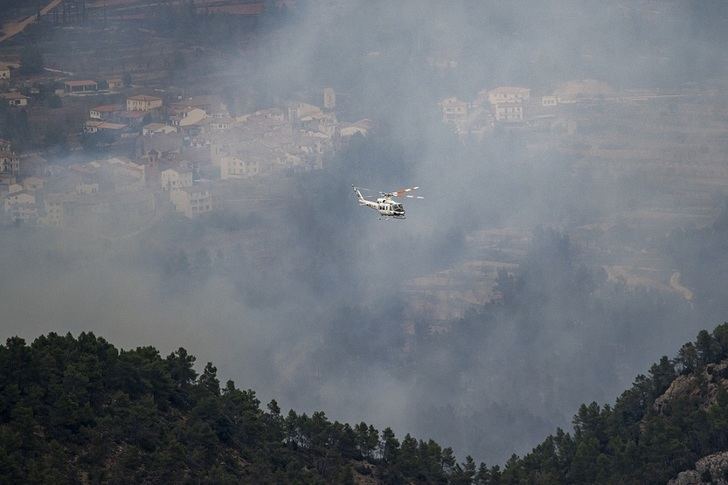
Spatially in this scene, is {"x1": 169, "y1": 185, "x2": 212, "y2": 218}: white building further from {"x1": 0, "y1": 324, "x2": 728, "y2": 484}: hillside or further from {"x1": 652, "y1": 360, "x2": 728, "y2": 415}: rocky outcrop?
{"x1": 652, "y1": 360, "x2": 728, "y2": 415}: rocky outcrop

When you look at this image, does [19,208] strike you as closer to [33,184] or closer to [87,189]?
[33,184]

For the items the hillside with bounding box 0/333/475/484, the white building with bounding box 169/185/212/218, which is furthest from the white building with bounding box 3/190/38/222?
the hillside with bounding box 0/333/475/484

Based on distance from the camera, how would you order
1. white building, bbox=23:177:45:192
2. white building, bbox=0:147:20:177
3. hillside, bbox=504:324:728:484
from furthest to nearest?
white building, bbox=0:147:20:177 → white building, bbox=23:177:45:192 → hillside, bbox=504:324:728:484

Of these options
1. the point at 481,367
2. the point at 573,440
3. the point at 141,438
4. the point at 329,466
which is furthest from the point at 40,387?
the point at 481,367

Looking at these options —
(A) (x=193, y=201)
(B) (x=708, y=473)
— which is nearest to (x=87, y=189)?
(A) (x=193, y=201)

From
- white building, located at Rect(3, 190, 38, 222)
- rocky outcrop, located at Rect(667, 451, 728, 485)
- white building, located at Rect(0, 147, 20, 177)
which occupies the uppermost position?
white building, located at Rect(0, 147, 20, 177)

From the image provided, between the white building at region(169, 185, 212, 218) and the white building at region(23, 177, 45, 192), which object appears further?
the white building at region(169, 185, 212, 218)
